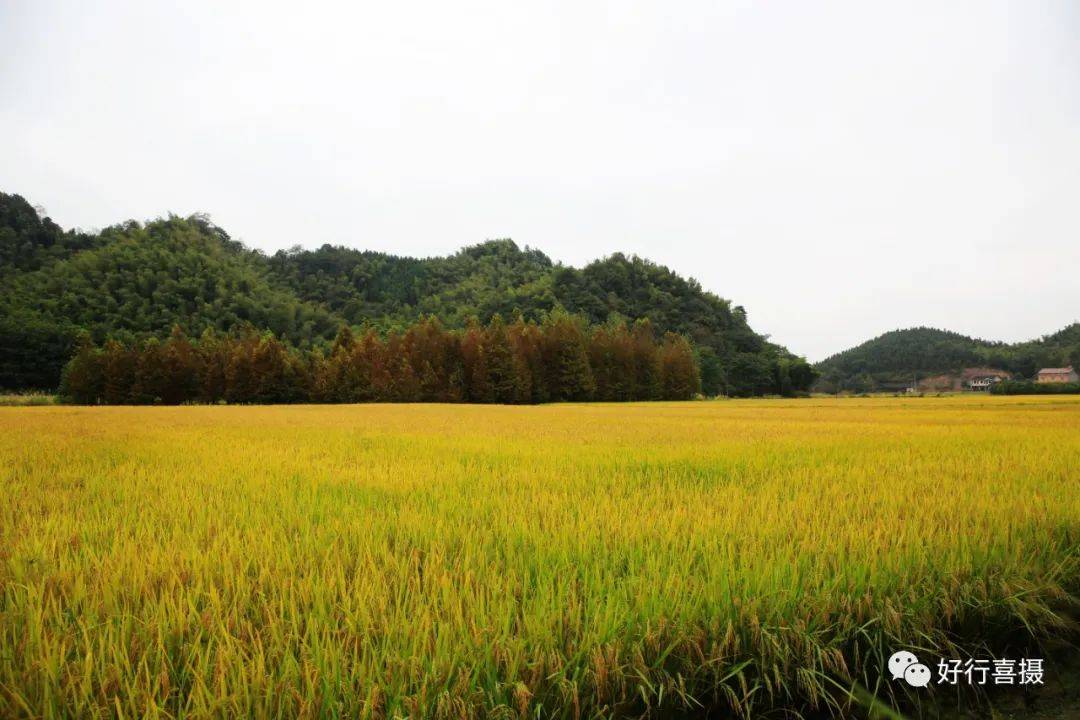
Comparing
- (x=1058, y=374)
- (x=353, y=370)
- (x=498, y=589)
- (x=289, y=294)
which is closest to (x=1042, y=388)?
(x=1058, y=374)

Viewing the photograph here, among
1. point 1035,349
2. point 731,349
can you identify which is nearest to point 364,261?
point 731,349

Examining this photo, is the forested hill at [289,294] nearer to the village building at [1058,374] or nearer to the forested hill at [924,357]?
the forested hill at [924,357]

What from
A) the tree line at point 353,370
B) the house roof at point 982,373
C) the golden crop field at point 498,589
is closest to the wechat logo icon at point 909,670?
the golden crop field at point 498,589

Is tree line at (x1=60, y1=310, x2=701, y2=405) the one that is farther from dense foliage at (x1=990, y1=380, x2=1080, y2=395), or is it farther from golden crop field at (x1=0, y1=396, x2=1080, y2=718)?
golden crop field at (x1=0, y1=396, x2=1080, y2=718)

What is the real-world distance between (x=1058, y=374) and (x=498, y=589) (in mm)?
106206

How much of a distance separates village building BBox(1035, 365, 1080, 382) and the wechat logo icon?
320ft

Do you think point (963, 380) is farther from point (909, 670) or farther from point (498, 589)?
point (498, 589)

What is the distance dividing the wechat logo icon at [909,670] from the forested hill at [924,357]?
310ft

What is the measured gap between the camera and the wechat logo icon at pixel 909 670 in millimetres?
1882

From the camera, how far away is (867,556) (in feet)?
7.95

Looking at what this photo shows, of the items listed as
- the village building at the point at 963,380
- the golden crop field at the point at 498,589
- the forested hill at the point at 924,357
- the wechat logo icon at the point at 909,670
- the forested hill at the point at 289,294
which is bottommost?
the wechat logo icon at the point at 909,670

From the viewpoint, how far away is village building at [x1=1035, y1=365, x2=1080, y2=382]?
240ft

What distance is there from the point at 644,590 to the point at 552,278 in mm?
80475

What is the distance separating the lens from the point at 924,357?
324ft
